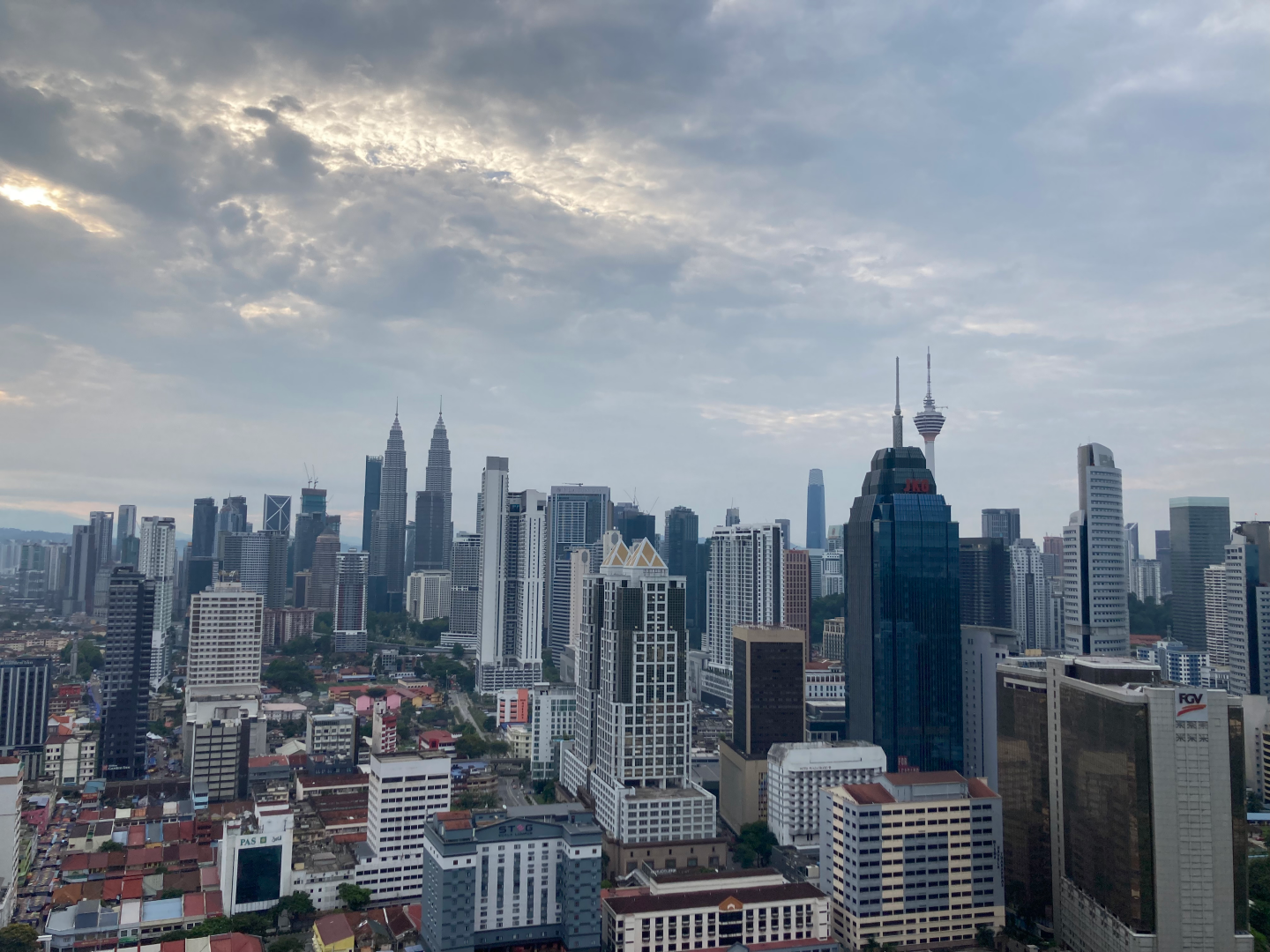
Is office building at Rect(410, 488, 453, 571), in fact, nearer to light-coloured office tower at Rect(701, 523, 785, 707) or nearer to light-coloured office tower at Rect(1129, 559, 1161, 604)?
light-coloured office tower at Rect(701, 523, 785, 707)

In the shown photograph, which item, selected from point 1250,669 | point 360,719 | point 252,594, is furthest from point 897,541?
point 252,594

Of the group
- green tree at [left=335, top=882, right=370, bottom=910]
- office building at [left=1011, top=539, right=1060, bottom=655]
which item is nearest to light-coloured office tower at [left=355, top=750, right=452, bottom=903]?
green tree at [left=335, top=882, right=370, bottom=910]

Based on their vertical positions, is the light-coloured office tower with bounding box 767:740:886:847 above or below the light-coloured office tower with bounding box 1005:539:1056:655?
below

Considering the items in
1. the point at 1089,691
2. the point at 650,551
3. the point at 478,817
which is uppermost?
the point at 650,551

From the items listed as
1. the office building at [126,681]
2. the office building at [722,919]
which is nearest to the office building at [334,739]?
the office building at [126,681]

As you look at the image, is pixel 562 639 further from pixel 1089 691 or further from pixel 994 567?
pixel 1089 691

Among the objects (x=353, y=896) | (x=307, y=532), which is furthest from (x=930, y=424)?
(x=307, y=532)
